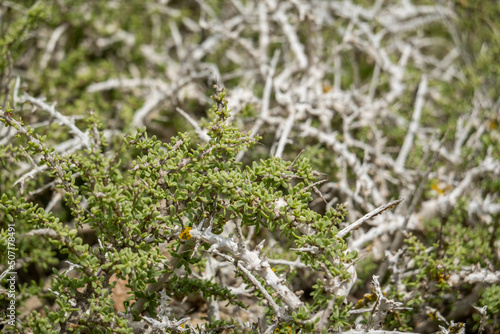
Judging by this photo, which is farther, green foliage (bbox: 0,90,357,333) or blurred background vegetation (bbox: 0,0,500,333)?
blurred background vegetation (bbox: 0,0,500,333)

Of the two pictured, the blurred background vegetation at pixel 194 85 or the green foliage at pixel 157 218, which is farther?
the blurred background vegetation at pixel 194 85

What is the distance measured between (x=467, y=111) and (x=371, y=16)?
1456 mm

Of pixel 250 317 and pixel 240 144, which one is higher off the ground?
pixel 240 144

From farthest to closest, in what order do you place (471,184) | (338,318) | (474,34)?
(474,34) → (471,184) → (338,318)

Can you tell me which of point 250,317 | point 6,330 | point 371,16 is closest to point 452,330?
point 250,317

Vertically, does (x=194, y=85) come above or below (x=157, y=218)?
above

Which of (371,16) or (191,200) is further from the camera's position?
(371,16)

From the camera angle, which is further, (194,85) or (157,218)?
(194,85)

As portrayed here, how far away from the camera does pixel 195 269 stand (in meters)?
2.48

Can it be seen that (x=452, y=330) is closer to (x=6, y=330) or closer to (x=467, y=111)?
(x=6, y=330)

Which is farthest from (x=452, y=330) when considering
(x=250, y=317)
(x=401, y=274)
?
(x=250, y=317)

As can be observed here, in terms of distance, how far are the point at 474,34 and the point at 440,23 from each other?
0.46 meters

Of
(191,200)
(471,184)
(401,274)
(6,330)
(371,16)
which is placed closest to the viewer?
(191,200)

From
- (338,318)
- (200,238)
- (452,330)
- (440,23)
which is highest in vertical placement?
(440,23)
